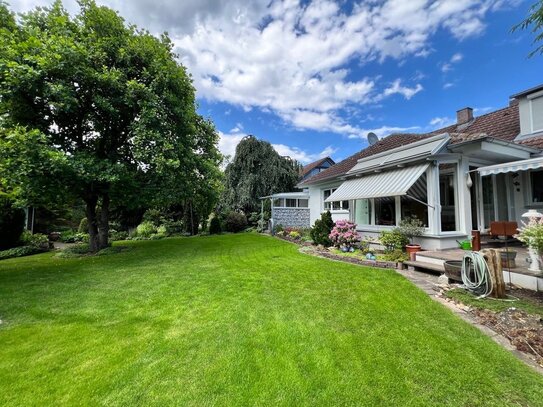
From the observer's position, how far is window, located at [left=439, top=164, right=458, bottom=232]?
445 inches

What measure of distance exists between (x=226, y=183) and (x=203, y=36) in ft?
57.6

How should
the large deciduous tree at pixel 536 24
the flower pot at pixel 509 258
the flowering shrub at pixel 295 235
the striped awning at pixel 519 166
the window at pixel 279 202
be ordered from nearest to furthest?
the large deciduous tree at pixel 536 24
the flower pot at pixel 509 258
the striped awning at pixel 519 166
the flowering shrub at pixel 295 235
the window at pixel 279 202

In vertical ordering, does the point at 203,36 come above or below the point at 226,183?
above

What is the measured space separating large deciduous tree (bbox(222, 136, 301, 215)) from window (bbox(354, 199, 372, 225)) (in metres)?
14.8

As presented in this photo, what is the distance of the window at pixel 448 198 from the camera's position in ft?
37.1

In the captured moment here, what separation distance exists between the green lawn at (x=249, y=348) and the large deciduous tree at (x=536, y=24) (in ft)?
18.2

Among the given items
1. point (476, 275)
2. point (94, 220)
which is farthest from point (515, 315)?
point (94, 220)

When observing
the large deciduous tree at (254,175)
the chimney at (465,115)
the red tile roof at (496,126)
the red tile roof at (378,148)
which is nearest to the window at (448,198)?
the red tile roof at (496,126)

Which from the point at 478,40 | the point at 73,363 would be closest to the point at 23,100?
the point at 73,363

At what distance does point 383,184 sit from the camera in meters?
11.6

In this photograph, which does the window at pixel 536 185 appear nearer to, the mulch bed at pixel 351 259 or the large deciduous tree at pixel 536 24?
the mulch bed at pixel 351 259

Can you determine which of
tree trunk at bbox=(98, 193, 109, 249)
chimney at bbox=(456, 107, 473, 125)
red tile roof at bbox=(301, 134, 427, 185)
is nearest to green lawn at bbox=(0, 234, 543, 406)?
tree trunk at bbox=(98, 193, 109, 249)

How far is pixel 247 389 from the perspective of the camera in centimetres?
327

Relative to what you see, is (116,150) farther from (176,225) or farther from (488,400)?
(488,400)
